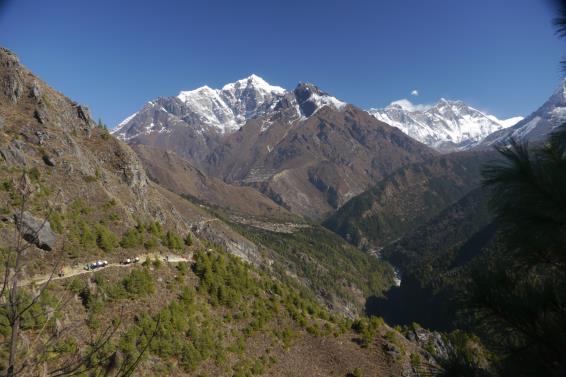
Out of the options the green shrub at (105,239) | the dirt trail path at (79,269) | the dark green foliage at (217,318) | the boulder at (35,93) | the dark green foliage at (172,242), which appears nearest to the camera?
the dirt trail path at (79,269)

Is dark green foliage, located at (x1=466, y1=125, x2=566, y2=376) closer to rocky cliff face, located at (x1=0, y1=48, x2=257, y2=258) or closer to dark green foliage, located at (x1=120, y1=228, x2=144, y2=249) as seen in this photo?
rocky cliff face, located at (x1=0, y1=48, x2=257, y2=258)

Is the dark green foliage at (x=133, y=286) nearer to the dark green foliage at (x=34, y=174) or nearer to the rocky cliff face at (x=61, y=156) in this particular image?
the rocky cliff face at (x=61, y=156)

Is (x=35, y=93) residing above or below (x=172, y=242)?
above

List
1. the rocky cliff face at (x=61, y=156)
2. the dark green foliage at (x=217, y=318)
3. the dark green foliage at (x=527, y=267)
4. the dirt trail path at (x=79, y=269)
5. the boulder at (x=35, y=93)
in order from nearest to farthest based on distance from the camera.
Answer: the dark green foliage at (x=527, y=267) < the dirt trail path at (x=79, y=269) < the dark green foliage at (x=217, y=318) < the rocky cliff face at (x=61, y=156) < the boulder at (x=35, y=93)

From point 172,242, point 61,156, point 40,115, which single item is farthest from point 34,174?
point 172,242

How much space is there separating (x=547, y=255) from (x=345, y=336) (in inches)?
1584

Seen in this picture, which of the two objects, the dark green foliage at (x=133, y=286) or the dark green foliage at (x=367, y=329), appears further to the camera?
the dark green foliage at (x=367, y=329)

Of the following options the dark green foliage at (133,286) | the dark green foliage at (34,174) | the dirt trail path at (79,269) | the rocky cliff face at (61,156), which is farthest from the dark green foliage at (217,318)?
the dark green foliage at (34,174)

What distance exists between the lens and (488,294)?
244 inches

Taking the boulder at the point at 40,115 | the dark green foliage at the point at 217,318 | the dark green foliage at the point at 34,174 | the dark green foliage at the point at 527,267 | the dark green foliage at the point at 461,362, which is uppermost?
the boulder at the point at 40,115

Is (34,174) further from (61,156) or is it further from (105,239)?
(105,239)

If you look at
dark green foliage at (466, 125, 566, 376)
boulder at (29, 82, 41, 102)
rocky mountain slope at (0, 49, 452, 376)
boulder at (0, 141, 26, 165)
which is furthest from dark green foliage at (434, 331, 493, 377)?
boulder at (29, 82, 41, 102)

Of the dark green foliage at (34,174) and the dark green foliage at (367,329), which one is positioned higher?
the dark green foliage at (34,174)

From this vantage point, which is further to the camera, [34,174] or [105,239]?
[34,174]
